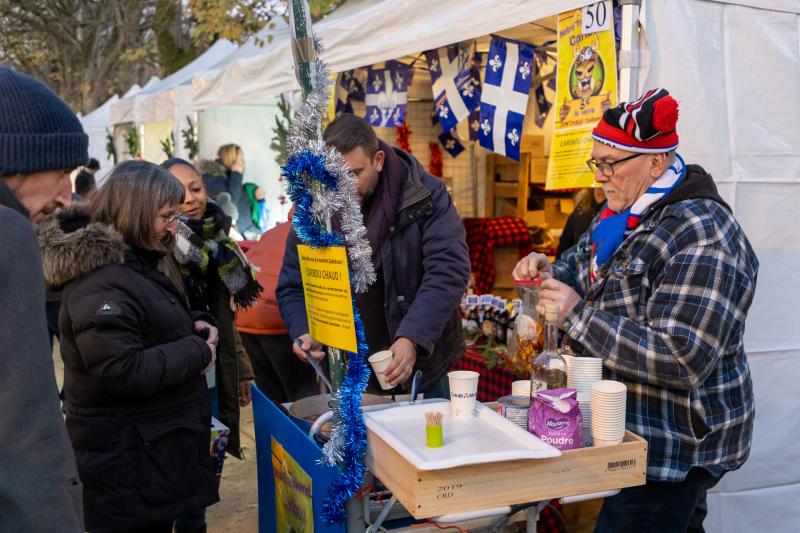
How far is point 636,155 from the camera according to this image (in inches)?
84.7

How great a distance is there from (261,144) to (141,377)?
7.20 m

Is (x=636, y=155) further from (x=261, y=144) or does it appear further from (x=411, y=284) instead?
(x=261, y=144)

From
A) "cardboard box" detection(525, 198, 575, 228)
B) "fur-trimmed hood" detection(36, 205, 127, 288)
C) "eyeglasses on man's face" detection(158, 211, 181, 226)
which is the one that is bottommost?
"cardboard box" detection(525, 198, 575, 228)

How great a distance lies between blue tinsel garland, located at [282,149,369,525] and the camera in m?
1.87

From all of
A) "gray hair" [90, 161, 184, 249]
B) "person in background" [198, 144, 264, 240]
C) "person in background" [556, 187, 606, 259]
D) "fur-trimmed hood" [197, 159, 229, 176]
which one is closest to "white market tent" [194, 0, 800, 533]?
"gray hair" [90, 161, 184, 249]

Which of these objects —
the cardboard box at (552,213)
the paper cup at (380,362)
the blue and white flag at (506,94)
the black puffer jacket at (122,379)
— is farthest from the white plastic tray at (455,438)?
the cardboard box at (552,213)

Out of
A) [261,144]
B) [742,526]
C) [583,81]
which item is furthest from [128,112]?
[742,526]

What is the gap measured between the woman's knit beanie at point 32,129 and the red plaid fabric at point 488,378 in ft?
9.06

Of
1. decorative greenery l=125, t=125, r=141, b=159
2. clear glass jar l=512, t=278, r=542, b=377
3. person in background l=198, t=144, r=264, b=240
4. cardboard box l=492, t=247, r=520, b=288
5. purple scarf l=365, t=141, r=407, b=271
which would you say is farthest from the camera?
decorative greenery l=125, t=125, r=141, b=159

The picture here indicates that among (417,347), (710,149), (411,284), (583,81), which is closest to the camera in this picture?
(417,347)

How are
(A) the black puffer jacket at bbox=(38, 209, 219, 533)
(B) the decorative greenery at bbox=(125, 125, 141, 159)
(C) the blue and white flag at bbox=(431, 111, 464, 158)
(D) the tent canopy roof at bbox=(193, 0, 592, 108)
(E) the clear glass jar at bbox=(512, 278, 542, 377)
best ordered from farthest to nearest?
1. (B) the decorative greenery at bbox=(125, 125, 141, 159)
2. (C) the blue and white flag at bbox=(431, 111, 464, 158)
3. (D) the tent canopy roof at bbox=(193, 0, 592, 108)
4. (E) the clear glass jar at bbox=(512, 278, 542, 377)
5. (A) the black puffer jacket at bbox=(38, 209, 219, 533)

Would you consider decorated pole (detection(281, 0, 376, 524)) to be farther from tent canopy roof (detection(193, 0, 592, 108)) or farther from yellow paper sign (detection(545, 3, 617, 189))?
yellow paper sign (detection(545, 3, 617, 189))

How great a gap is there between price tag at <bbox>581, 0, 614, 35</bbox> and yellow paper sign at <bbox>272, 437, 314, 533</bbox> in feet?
7.07

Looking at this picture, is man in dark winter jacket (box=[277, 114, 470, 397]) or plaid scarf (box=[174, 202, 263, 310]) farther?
plaid scarf (box=[174, 202, 263, 310])
